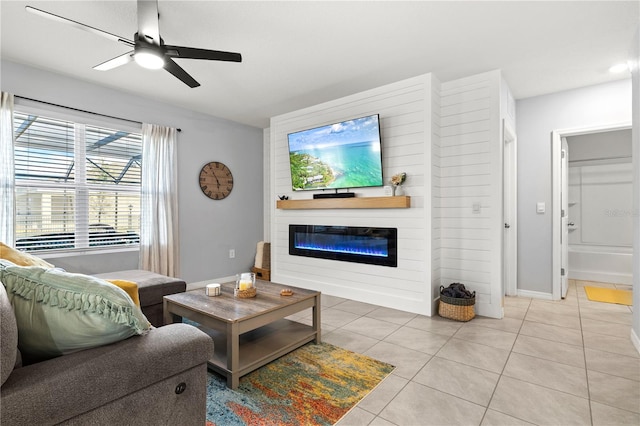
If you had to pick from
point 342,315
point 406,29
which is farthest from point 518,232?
point 406,29

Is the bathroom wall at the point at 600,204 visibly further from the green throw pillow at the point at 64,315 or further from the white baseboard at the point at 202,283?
the green throw pillow at the point at 64,315

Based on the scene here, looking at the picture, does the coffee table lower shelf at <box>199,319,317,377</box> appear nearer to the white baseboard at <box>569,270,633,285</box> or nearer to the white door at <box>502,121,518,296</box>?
the white door at <box>502,121,518,296</box>

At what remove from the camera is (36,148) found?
325cm

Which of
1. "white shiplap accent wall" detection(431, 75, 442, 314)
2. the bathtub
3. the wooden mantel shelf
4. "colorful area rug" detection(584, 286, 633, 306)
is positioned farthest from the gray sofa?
the bathtub

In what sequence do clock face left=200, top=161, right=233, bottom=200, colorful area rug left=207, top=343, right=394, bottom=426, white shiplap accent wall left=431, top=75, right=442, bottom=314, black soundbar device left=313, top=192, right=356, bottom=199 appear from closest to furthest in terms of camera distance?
colorful area rug left=207, top=343, right=394, bottom=426, white shiplap accent wall left=431, top=75, right=442, bottom=314, black soundbar device left=313, top=192, right=356, bottom=199, clock face left=200, top=161, right=233, bottom=200

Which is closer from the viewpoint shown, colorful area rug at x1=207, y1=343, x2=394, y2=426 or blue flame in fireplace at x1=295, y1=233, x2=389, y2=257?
colorful area rug at x1=207, y1=343, x2=394, y2=426

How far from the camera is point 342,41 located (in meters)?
2.69

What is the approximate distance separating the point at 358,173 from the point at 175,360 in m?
2.91

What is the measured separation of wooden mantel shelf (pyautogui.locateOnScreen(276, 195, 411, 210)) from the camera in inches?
134

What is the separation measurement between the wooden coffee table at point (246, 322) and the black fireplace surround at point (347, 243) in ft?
4.31

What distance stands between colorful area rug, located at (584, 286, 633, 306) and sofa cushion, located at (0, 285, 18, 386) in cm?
510

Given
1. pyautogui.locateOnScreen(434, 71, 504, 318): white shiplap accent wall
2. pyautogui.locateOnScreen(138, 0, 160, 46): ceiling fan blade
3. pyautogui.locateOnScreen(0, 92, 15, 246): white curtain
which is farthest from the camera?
pyautogui.locateOnScreen(434, 71, 504, 318): white shiplap accent wall

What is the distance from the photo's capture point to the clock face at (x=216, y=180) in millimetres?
4664

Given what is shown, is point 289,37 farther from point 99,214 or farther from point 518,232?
point 518,232
